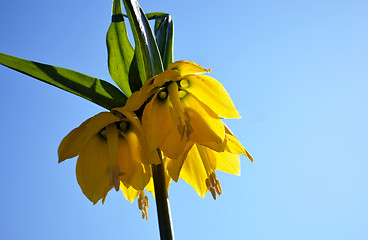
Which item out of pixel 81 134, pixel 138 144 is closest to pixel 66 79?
pixel 81 134

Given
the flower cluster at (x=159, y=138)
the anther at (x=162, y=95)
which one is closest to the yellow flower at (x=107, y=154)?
the flower cluster at (x=159, y=138)

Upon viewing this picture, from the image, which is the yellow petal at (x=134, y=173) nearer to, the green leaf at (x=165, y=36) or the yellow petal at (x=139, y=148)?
the yellow petal at (x=139, y=148)

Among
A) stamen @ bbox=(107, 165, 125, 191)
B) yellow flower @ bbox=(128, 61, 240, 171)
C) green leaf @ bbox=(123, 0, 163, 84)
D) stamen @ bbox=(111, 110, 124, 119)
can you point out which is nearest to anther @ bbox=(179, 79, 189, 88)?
yellow flower @ bbox=(128, 61, 240, 171)

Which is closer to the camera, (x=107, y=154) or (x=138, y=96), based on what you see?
(x=138, y=96)

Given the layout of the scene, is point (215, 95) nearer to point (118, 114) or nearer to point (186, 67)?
point (186, 67)

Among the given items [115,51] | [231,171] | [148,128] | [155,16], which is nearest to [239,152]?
[231,171]

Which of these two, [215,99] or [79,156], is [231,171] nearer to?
[215,99]
